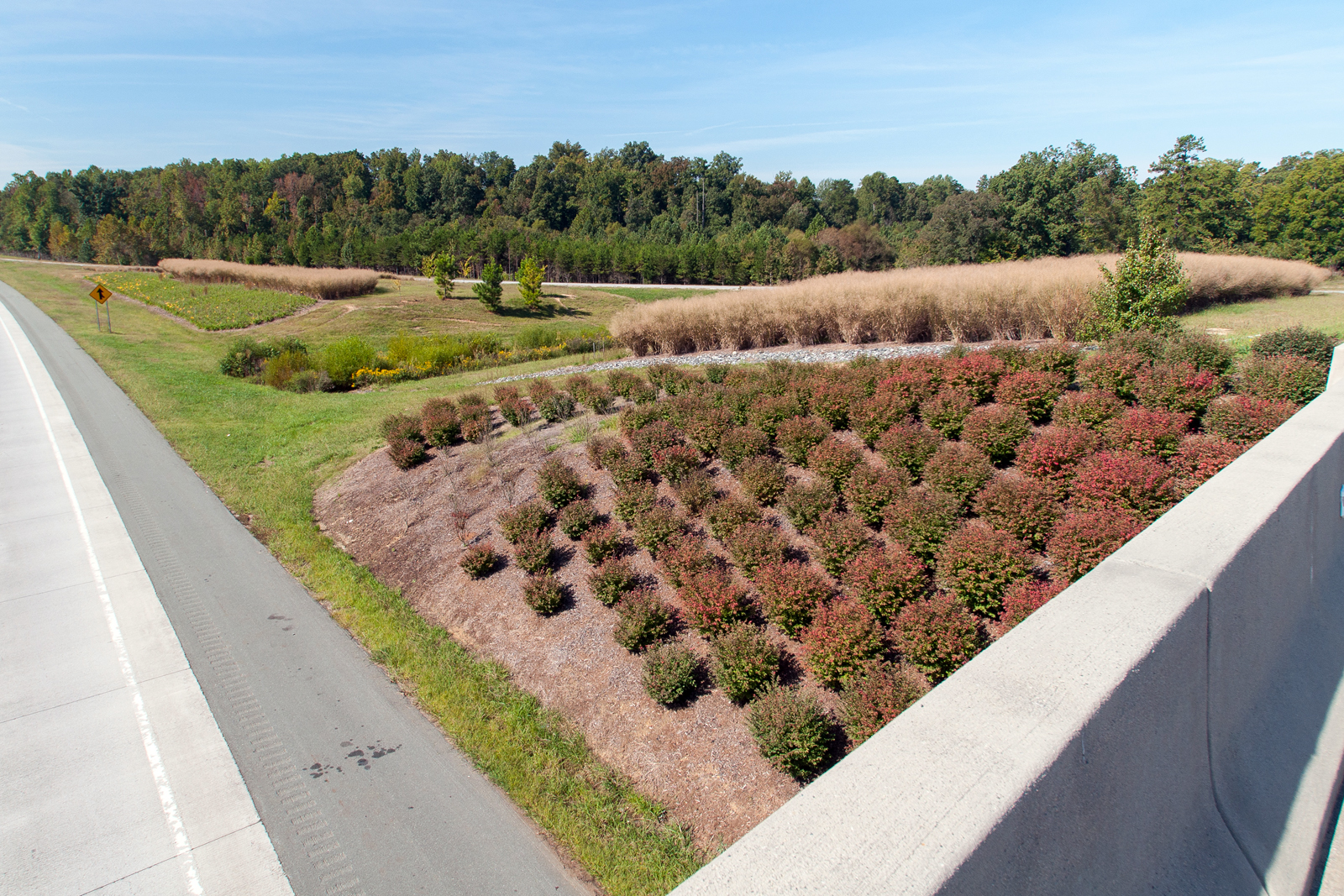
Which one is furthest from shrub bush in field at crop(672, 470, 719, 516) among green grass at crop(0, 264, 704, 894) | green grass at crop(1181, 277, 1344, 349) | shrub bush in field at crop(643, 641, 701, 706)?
green grass at crop(1181, 277, 1344, 349)

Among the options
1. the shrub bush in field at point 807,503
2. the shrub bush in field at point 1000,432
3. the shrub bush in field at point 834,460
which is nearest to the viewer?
the shrub bush in field at point 807,503

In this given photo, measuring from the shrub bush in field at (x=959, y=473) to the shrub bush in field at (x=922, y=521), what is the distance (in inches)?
5.7

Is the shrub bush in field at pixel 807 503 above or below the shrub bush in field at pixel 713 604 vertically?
above

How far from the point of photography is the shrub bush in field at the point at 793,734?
4.07 m

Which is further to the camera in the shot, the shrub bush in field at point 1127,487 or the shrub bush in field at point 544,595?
the shrub bush in field at point 544,595

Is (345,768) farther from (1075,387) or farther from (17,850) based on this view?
(1075,387)

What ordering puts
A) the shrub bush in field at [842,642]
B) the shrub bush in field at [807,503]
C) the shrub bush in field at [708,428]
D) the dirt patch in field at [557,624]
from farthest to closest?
the shrub bush in field at [708,428], the shrub bush in field at [807,503], the shrub bush in field at [842,642], the dirt patch in field at [557,624]

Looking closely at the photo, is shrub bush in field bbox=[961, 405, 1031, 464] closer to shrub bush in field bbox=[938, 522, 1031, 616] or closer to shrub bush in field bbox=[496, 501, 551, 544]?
shrub bush in field bbox=[938, 522, 1031, 616]

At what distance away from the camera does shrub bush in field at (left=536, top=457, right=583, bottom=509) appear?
305 inches

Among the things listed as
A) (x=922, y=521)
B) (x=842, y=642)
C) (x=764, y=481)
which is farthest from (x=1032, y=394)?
(x=842, y=642)

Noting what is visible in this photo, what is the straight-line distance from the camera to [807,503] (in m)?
6.14

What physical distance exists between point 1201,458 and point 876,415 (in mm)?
2847

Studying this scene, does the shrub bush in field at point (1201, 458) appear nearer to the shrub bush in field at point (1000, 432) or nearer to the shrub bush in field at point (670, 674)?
the shrub bush in field at point (1000, 432)

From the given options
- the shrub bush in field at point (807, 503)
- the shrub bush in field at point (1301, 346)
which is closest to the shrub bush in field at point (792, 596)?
the shrub bush in field at point (807, 503)
